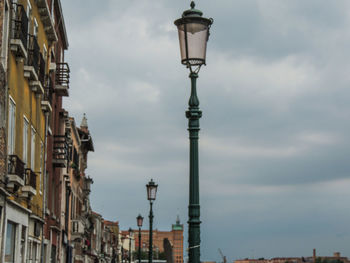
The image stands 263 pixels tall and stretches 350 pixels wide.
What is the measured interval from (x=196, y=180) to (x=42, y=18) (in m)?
17.6

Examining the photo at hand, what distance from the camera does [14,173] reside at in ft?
56.7

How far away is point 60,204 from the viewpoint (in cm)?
3441

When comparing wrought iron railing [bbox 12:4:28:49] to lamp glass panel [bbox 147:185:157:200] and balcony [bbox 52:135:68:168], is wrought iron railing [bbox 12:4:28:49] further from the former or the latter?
balcony [bbox 52:135:68:168]

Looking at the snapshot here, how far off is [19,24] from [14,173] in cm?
453

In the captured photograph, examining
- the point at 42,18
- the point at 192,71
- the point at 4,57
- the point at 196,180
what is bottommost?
the point at 196,180

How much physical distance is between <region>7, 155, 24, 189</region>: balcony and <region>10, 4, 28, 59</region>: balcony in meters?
3.13

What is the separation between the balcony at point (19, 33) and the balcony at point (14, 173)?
313 cm

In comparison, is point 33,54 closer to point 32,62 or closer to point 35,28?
point 32,62

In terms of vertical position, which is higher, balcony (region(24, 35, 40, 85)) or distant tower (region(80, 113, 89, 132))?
distant tower (region(80, 113, 89, 132))

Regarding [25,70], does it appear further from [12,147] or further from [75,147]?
[75,147]

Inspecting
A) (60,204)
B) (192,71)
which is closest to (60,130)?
(60,204)

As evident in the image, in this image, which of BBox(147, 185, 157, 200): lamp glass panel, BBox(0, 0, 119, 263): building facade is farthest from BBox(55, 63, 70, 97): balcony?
BBox(147, 185, 157, 200): lamp glass panel

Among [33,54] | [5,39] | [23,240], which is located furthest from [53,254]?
[5,39]

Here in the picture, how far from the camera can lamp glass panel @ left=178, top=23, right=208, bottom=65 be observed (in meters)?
9.99
